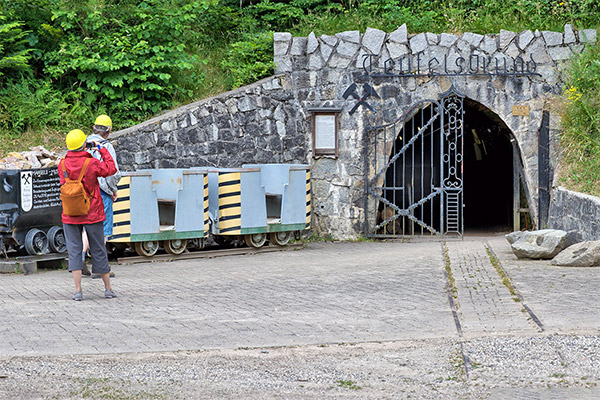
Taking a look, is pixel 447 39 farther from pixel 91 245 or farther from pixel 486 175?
pixel 91 245

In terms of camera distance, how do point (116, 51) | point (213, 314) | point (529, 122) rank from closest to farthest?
point (213, 314), point (116, 51), point (529, 122)

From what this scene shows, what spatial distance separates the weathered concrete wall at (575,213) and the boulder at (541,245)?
15.6 inches

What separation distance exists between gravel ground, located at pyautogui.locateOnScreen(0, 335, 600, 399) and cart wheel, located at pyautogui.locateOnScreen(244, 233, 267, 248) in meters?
6.27

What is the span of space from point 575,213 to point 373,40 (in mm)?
4783

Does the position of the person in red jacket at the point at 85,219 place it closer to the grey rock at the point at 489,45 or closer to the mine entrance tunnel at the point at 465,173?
the mine entrance tunnel at the point at 465,173

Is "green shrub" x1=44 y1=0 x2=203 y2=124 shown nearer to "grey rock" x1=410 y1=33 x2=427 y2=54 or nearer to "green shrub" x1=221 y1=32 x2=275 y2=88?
"green shrub" x1=221 y1=32 x2=275 y2=88

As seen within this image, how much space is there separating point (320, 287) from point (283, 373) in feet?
11.2

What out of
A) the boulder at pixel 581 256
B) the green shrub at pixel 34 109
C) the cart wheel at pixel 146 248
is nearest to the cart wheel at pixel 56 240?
the cart wheel at pixel 146 248

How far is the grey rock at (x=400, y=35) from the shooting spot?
14266 millimetres

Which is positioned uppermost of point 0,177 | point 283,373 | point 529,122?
point 529,122

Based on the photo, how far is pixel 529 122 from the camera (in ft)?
47.3

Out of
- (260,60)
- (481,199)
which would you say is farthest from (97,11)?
(481,199)

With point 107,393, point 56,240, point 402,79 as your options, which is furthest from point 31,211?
point 402,79

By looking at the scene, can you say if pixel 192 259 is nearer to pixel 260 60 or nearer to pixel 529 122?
pixel 260 60
